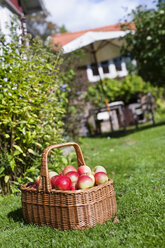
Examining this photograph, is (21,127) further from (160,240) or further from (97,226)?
(160,240)

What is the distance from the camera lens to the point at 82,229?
6.87 feet

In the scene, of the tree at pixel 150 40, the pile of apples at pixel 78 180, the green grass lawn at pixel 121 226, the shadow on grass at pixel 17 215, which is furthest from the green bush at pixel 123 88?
the pile of apples at pixel 78 180

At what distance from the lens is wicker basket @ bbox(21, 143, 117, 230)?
6.79ft

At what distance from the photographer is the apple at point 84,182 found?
7.13 feet

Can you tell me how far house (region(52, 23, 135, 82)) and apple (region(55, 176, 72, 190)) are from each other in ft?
14.0

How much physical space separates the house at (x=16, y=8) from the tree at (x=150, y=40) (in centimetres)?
320

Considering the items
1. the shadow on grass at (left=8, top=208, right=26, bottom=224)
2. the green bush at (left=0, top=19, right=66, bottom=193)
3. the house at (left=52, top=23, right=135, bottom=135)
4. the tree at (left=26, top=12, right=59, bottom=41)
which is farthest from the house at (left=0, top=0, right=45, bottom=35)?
the tree at (left=26, top=12, right=59, bottom=41)

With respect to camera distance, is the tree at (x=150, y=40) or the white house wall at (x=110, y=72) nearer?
the tree at (x=150, y=40)

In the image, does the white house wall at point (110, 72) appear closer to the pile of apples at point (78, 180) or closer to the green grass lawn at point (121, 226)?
the green grass lawn at point (121, 226)

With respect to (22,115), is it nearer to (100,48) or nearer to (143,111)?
(143,111)

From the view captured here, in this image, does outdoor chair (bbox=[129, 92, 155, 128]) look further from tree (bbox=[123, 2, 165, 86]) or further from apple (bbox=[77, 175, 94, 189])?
apple (bbox=[77, 175, 94, 189])

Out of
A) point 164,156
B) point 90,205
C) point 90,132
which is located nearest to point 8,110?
point 90,205

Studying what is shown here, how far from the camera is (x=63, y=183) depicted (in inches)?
85.1

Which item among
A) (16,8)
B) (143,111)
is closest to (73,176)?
(16,8)
